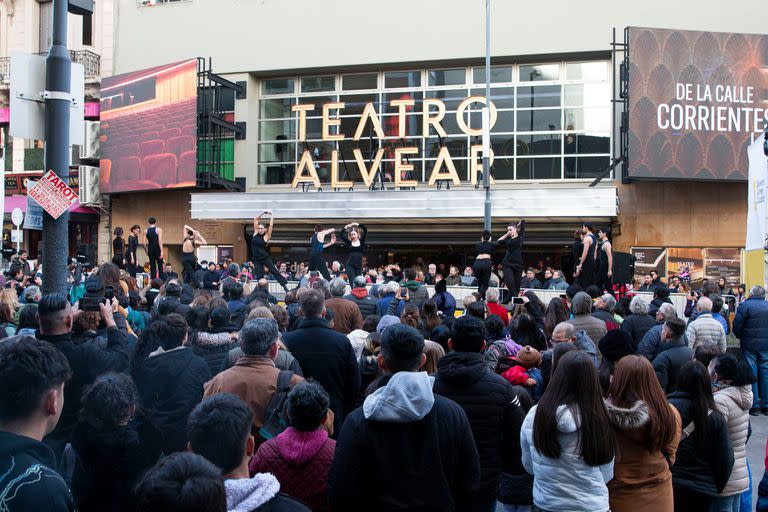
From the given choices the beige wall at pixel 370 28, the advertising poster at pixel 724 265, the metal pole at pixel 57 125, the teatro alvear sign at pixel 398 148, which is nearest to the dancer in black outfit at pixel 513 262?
the metal pole at pixel 57 125

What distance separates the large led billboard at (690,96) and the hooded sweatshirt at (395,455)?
21.2 m

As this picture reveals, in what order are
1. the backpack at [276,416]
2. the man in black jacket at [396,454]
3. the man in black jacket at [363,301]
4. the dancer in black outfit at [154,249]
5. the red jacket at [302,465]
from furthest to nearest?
the dancer in black outfit at [154,249], the man in black jacket at [363,301], the backpack at [276,416], the red jacket at [302,465], the man in black jacket at [396,454]

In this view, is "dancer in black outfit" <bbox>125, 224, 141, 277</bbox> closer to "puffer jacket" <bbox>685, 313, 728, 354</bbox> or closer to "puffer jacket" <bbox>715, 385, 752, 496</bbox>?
"puffer jacket" <bbox>685, 313, 728, 354</bbox>

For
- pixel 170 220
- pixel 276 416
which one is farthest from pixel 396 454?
pixel 170 220

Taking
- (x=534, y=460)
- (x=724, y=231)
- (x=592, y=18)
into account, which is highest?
(x=592, y=18)

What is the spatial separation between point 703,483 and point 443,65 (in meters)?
24.5

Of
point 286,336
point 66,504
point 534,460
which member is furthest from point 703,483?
point 66,504

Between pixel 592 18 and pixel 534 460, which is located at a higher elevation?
pixel 592 18

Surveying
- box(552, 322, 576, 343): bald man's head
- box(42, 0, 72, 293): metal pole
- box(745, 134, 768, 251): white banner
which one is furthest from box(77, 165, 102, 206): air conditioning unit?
box(552, 322, 576, 343): bald man's head

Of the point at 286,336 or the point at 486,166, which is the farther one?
the point at 486,166

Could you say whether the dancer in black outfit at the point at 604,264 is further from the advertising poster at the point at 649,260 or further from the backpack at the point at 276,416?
the backpack at the point at 276,416

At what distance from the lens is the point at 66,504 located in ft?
8.20

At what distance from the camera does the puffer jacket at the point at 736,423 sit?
195 inches

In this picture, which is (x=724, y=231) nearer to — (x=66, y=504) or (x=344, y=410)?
(x=344, y=410)
